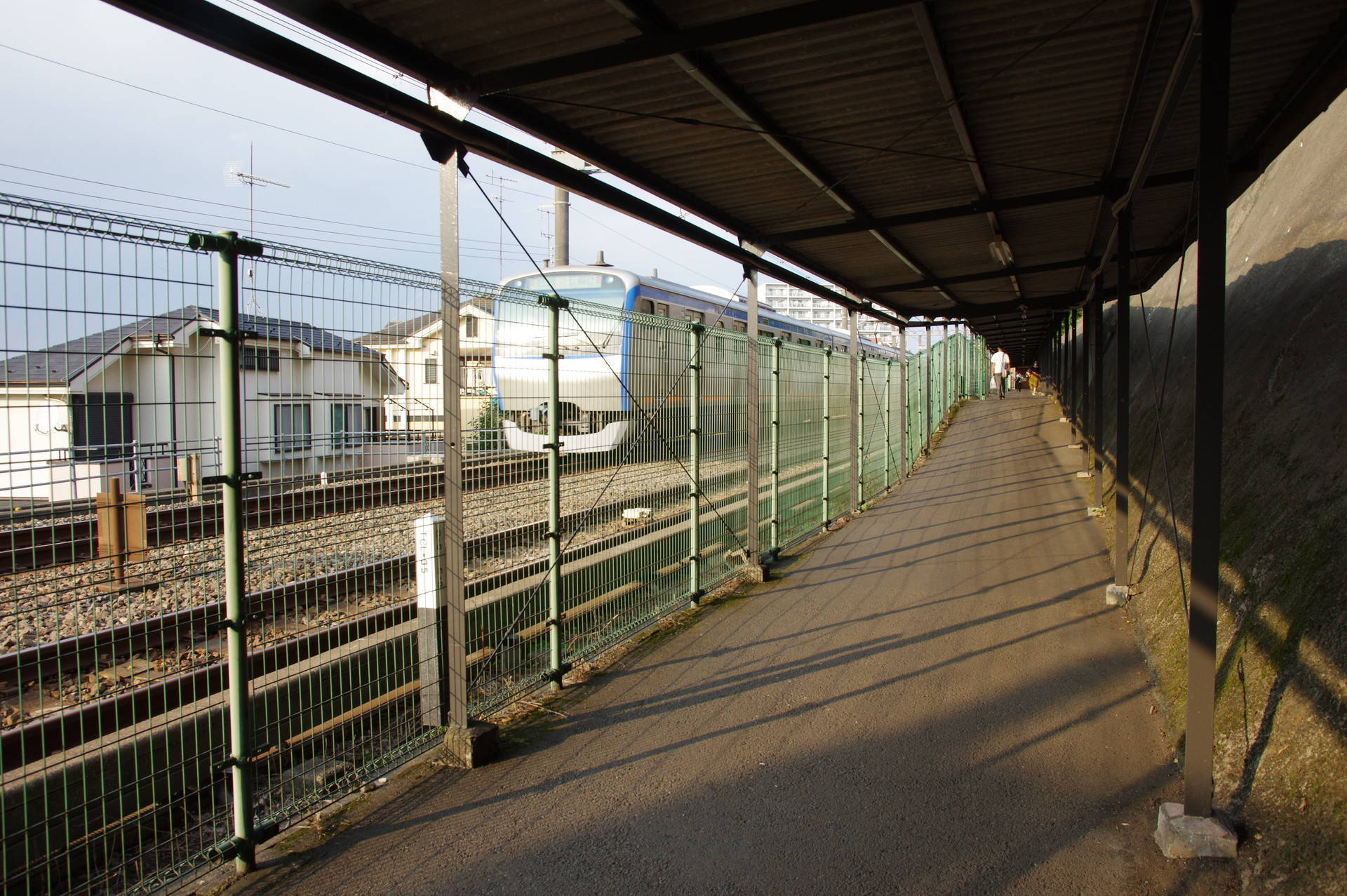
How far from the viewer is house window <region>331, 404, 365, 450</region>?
142 inches

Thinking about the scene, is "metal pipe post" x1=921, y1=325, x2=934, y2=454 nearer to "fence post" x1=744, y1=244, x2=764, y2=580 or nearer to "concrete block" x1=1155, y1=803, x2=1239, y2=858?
"fence post" x1=744, y1=244, x2=764, y2=580

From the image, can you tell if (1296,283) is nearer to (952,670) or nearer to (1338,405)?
(1338,405)

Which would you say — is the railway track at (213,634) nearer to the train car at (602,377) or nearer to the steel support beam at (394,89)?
the train car at (602,377)

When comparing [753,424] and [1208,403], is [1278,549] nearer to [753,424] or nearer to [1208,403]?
[1208,403]

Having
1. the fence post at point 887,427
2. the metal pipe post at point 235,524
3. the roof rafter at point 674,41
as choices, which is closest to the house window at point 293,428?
the metal pipe post at point 235,524

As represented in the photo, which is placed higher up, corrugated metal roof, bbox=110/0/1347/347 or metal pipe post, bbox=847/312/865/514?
corrugated metal roof, bbox=110/0/1347/347

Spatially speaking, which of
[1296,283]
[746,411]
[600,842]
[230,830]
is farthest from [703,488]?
[1296,283]

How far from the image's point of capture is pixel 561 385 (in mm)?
5098

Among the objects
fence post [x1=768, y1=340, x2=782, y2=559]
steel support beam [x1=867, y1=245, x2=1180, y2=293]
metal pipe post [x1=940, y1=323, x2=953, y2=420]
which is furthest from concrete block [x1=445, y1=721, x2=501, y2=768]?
metal pipe post [x1=940, y1=323, x2=953, y2=420]

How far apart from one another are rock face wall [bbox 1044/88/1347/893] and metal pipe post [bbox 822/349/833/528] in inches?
144

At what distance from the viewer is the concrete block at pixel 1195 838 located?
10.3 feet

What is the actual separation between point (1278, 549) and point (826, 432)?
22.9 ft

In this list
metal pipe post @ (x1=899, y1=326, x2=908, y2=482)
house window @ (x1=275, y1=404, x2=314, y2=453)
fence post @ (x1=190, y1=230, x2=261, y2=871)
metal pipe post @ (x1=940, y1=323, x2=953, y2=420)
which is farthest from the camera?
metal pipe post @ (x1=940, y1=323, x2=953, y2=420)

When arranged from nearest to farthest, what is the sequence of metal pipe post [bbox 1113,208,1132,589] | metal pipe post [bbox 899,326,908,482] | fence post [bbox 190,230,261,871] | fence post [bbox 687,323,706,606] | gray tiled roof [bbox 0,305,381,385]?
gray tiled roof [bbox 0,305,381,385], fence post [bbox 190,230,261,871], metal pipe post [bbox 1113,208,1132,589], fence post [bbox 687,323,706,606], metal pipe post [bbox 899,326,908,482]
